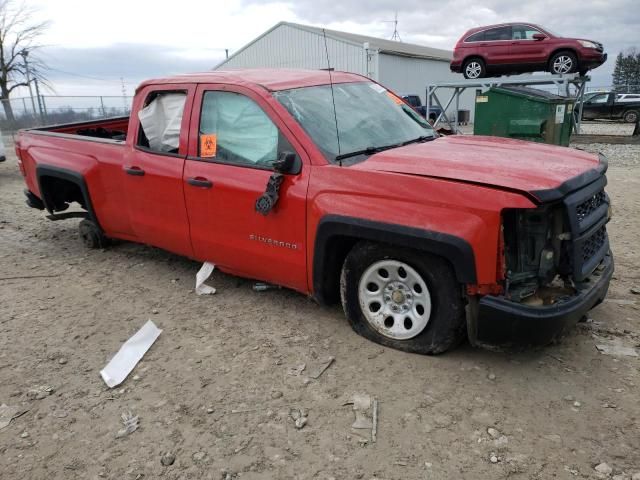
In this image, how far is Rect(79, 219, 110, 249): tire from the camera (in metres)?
5.74

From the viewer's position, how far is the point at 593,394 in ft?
9.66

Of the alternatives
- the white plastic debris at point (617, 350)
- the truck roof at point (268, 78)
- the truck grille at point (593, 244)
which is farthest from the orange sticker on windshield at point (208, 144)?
the white plastic debris at point (617, 350)

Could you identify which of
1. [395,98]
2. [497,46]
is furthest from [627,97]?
[395,98]

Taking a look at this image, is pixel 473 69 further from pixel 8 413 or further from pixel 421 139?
pixel 8 413

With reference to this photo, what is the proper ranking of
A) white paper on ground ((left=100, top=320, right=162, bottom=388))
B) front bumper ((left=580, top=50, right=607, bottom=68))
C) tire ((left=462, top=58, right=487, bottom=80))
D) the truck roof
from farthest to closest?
tire ((left=462, top=58, right=487, bottom=80))
front bumper ((left=580, top=50, right=607, bottom=68))
the truck roof
white paper on ground ((left=100, top=320, right=162, bottom=388))

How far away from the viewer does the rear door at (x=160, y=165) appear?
422cm

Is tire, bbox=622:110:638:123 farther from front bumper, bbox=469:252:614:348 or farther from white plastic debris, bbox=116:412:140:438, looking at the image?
white plastic debris, bbox=116:412:140:438

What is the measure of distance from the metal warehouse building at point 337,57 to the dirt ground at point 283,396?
1032 inches

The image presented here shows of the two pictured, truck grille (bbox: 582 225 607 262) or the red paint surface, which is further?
truck grille (bbox: 582 225 607 262)

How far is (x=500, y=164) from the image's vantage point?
10.2 ft

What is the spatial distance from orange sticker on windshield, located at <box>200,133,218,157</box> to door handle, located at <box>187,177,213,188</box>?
0.19 metres

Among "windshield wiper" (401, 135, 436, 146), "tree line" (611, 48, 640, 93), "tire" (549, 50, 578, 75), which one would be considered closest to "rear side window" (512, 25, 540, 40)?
"tire" (549, 50, 578, 75)

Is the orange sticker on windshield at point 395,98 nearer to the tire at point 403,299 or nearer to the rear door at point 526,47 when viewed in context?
the tire at point 403,299

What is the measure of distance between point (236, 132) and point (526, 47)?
530 inches
